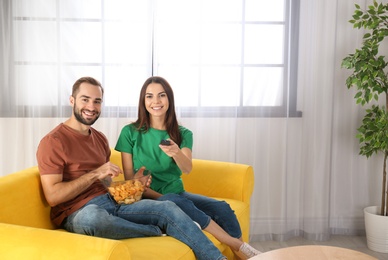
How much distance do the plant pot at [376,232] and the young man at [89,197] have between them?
69.8 inches

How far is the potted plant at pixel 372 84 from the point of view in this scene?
3762 mm

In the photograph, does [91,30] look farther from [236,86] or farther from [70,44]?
[236,86]

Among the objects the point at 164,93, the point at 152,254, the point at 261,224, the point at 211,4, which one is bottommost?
the point at 261,224

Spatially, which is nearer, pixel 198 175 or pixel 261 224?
pixel 198 175

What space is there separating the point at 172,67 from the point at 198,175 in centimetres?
88

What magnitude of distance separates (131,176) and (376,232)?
1.84 metres

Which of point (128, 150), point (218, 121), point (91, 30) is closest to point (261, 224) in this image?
point (218, 121)

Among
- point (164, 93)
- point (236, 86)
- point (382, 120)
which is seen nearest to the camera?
point (164, 93)

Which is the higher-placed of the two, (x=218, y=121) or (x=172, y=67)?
(x=172, y=67)

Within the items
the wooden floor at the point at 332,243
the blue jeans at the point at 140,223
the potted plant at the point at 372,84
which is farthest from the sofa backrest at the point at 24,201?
the potted plant at the point at 372,84

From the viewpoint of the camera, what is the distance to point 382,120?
12.4 feet

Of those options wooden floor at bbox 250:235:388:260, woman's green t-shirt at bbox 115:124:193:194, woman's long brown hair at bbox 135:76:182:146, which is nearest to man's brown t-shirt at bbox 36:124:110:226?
woman's green t-shirt at bbox 115:124:193:194

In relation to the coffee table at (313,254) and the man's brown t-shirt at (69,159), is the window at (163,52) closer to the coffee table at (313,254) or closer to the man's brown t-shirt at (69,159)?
the man's brown t-shirt at (69,159)

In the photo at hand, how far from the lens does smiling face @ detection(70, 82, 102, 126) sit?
2.78 metres
